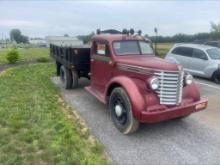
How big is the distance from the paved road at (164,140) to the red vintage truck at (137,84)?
321mm

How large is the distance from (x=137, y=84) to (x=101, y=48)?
1822 mm

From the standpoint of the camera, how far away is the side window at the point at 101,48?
5.91 meters

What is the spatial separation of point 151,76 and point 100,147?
1.57m

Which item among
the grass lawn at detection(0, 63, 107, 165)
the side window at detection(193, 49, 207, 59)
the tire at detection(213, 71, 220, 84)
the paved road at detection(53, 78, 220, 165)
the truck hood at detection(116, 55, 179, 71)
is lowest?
the paved road at detection(53, 78, 220, 165)

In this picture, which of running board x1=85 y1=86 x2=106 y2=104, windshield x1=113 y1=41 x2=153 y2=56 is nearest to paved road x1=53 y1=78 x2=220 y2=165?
running board x1=85 y1=86 x2=106 y2=104

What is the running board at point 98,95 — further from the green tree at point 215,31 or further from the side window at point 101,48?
the green tree at point 215,31

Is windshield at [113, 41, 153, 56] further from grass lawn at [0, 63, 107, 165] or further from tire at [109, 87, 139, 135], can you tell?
grass lawn at [0, 63, 107, 165]

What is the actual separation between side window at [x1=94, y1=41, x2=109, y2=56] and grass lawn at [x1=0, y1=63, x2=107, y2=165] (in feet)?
5.51

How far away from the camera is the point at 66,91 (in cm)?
866

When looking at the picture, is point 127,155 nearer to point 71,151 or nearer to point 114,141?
point 114,141

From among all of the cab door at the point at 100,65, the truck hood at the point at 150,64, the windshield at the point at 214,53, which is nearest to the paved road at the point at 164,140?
the cab door at the point at 100,65

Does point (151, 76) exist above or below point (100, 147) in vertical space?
above

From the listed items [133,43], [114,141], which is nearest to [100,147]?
[114,141]

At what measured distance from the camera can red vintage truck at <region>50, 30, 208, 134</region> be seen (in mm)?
4508
